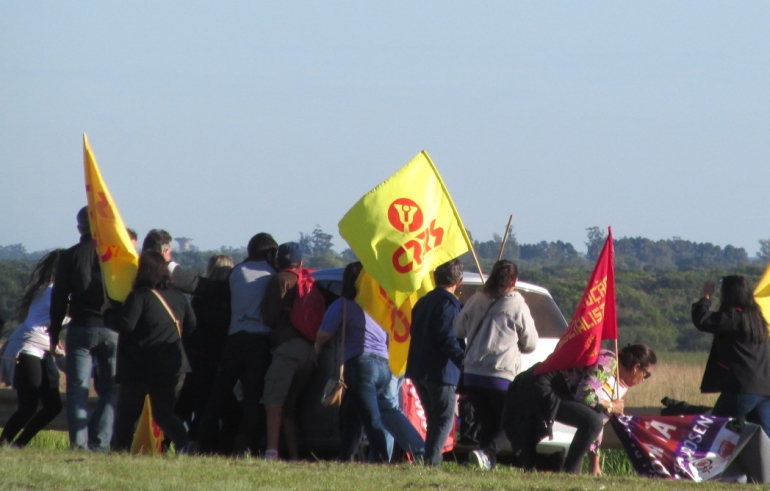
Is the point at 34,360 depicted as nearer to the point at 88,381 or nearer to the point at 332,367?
the point at 88,381

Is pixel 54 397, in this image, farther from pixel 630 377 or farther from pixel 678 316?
pixel 678 316

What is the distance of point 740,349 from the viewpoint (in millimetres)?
9461

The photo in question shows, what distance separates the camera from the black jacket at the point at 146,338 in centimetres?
931

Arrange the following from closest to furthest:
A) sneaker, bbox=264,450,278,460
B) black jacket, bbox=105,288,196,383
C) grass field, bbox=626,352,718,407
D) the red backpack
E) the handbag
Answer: black jacket, bbox=105,288,196,383 → the handbag → sneaker, bbox=264,450,278,460 → the red backpack → grass field, bbox=626,352,718,407

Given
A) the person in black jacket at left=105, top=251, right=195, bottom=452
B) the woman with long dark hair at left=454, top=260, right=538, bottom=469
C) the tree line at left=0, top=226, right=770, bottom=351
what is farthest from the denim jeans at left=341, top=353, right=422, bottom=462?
the tree line at left=0, top=226, right=770, bottom=351

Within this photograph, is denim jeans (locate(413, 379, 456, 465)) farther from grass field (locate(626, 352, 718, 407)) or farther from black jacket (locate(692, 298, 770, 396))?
grass field (locate(626, 352, 718, 407))

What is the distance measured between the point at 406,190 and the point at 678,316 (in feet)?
140

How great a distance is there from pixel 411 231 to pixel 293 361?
1.31m

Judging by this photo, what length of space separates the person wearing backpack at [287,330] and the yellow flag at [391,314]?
402 millimetres

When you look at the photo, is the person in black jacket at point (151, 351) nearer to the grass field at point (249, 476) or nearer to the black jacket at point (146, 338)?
the black jacket at point (146, 338)

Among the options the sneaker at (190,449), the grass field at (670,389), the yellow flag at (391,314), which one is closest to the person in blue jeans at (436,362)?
the yellow flag at (391,314)

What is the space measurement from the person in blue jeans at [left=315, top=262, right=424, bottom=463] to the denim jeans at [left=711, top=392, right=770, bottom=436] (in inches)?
86.5

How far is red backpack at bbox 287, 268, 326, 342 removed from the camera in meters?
9.77

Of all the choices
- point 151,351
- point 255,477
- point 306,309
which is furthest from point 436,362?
point 151,351
